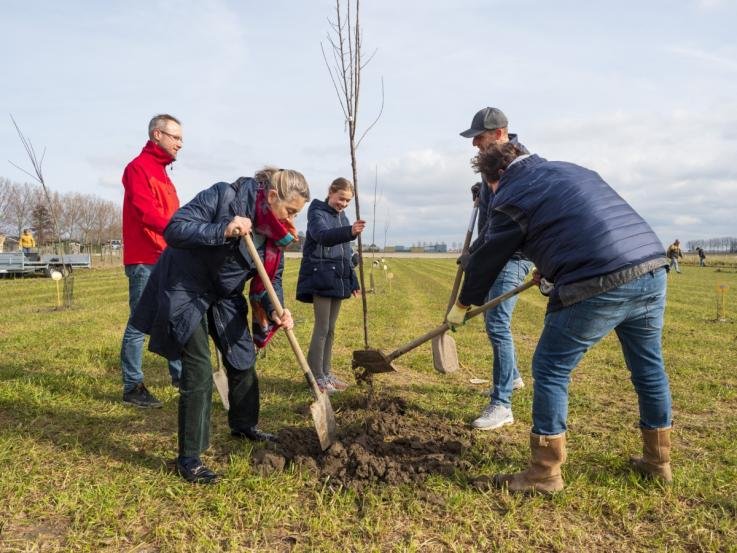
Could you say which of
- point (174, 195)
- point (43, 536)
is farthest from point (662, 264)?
point (174, 195)

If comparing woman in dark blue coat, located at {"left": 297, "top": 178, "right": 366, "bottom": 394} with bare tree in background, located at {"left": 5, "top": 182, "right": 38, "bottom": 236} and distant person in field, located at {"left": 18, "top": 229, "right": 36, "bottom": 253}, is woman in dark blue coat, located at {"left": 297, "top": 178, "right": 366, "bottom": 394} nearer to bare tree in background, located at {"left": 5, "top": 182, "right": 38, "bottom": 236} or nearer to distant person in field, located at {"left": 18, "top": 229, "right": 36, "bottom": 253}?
distant person in field, located at {"left": 18, "top": 229, "right": 36, "bottom": 253}

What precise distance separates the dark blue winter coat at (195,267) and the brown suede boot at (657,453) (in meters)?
2.61

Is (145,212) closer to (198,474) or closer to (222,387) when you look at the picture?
(222,387)

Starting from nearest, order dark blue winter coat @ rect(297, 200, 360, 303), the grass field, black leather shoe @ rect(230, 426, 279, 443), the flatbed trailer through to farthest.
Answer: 1. the grass field
2. black leather shoe @ rect(230, 426, 279, 443)
3. dark blue winter coat @ rect(297, 200, 360, 303)
4. the flatbed trailer

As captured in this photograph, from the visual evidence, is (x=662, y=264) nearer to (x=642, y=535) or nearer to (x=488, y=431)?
(x=642, y=535)

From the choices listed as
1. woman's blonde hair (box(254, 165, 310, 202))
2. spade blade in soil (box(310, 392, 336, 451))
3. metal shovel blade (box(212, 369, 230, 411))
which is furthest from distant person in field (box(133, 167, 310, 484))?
metal shovel blade (box(212, 369, 230, 411))

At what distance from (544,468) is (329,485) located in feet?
4.05

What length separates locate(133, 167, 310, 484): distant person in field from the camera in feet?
9.68

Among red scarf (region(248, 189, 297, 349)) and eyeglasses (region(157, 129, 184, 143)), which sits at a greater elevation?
eyeglasses (region(157, 129, 184, 143))

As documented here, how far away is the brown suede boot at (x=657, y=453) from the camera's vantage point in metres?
3.08

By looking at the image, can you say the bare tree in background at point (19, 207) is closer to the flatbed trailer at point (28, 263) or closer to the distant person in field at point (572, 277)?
the flatbed trailer at point (28, 263)

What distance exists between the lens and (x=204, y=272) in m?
3.10

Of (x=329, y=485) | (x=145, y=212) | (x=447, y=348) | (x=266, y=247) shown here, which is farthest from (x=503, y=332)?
(x=145, y=212)

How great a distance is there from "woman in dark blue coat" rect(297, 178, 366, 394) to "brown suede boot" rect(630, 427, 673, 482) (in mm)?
2692
